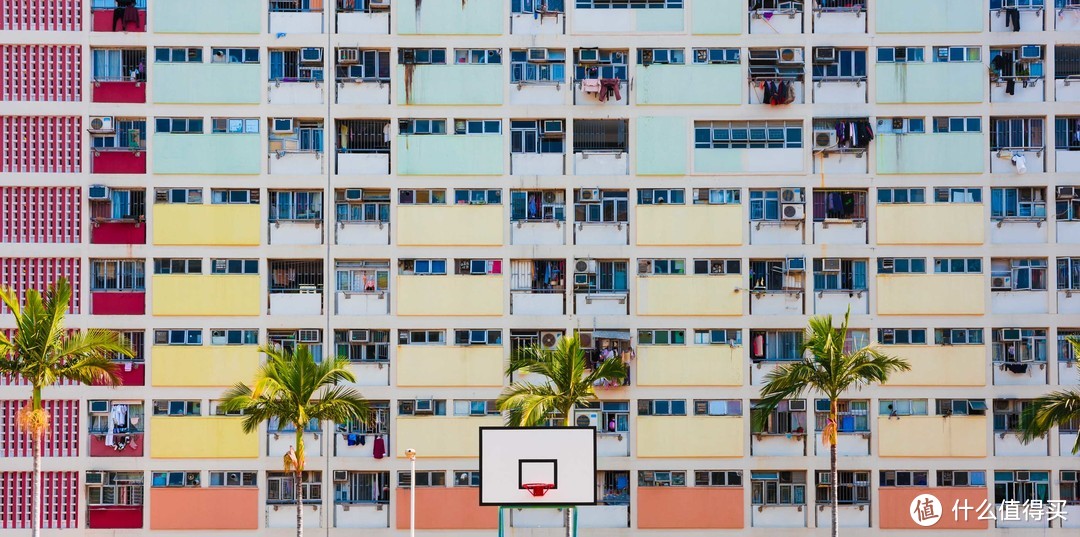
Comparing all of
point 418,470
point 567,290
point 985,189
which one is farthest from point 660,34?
point 418,470

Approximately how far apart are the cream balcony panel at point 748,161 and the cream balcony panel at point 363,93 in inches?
226

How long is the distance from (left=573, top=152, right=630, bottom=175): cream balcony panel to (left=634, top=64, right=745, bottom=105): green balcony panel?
1075mm

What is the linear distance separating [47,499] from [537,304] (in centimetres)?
941

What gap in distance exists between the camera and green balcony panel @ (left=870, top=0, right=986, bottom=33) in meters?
21.9

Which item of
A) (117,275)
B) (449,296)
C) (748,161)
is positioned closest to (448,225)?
(449,296)

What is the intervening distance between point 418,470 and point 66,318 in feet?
Answer: 22.4

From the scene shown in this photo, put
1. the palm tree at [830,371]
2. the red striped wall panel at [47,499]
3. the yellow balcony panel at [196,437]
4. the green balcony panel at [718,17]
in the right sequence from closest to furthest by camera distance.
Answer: the palm tree at [830,371]
the red striped wall panel at [47,499]
the yellow balcony panel at [196,437]
the green balcony panel at [718,17]

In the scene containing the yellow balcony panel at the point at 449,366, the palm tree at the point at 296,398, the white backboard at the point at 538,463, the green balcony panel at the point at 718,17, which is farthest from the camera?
the green balcony panel at the point at 718,17

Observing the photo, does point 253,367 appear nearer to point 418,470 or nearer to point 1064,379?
point 418,470

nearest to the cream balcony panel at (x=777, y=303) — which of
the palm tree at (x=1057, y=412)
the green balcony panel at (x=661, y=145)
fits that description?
the green balcony panel at (x=661, y=145)

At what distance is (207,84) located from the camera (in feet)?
71.4

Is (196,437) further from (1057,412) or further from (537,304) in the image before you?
(1057,412)

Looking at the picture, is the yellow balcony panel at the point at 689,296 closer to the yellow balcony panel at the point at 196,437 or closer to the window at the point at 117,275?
the yellow balcony panel at the point at 196,437

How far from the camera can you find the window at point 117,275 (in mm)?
21734
